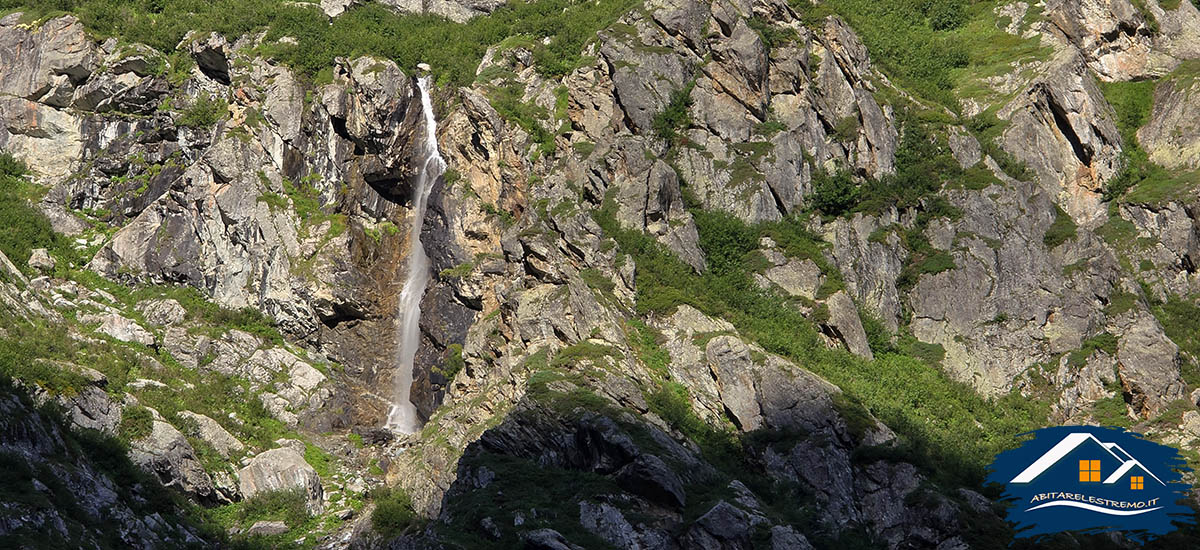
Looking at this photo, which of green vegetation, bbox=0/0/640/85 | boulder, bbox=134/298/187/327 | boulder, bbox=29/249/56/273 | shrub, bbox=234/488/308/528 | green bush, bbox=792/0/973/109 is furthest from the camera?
green bush, bbox=792/0/973/109

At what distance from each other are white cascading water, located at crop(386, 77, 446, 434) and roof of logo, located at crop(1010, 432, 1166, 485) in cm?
2196

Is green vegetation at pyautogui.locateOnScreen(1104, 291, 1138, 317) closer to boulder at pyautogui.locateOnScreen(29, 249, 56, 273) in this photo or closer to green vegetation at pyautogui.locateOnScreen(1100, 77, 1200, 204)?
green vegetation at pyautogui.locateOnScreen(1100, 77, 1200, 204)

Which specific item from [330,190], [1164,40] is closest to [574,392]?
[330,190]

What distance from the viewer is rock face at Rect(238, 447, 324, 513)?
33719 mm

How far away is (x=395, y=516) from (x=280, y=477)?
5740 mm

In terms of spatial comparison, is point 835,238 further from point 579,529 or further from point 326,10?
point 326,10

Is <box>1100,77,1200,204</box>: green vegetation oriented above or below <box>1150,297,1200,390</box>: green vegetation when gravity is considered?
above

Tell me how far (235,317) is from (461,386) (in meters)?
11.2

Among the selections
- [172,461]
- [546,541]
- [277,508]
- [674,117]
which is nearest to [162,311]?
[172,461]

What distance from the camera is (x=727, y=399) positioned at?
106 feet

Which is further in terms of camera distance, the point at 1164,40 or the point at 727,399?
the point at 1164,40

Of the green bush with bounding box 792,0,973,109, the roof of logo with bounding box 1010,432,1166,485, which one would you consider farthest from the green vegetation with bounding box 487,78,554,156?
the roof of logo with bounding box 1010,432,1166,485

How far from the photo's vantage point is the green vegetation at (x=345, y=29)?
47.3 metres

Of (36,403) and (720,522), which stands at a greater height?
(720,522)
